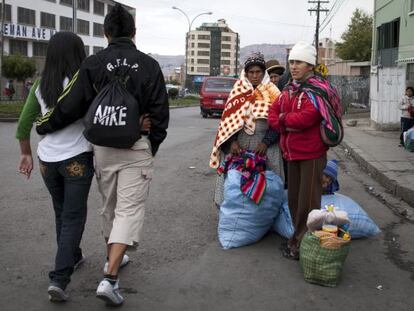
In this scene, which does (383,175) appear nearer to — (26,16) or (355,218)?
(355,218)

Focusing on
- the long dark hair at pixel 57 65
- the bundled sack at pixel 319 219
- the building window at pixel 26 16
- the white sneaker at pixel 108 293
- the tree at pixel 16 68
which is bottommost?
the white sneaker at pixel 108 293

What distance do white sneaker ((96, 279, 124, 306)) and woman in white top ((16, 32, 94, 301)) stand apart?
0.31 meters

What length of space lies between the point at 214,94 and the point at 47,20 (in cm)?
4569

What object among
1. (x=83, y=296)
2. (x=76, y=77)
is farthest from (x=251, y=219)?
(x=76, y=77)

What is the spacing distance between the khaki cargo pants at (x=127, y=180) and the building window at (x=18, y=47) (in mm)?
58207

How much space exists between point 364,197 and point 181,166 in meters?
3.54

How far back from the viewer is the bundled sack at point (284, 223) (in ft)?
16.8

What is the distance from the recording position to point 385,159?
1038 centimetres

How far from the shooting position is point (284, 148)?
184 inches

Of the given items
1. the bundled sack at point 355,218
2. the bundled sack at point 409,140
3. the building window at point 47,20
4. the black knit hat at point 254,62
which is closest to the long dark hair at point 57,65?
the black knit hat at point 254,62

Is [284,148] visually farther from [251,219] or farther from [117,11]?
[117,11]

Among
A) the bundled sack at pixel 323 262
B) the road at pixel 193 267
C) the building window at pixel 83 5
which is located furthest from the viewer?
the building window at pixel 83 5

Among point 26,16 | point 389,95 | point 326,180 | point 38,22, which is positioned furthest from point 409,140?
point 38,22

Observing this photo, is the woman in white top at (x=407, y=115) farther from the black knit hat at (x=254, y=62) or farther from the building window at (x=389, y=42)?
the black knit hat at (x=254, y=62)
